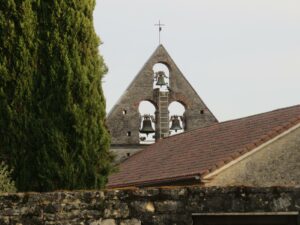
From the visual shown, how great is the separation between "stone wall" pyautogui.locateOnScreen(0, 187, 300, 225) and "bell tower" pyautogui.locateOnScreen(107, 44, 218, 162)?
24.6 m

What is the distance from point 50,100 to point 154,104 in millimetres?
19509

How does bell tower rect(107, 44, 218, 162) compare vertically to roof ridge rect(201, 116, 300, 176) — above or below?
above

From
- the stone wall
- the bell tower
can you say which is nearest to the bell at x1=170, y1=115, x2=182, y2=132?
the bell tower

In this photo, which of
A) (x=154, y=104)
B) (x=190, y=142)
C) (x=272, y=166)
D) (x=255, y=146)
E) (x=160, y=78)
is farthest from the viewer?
(x=160, y=78)

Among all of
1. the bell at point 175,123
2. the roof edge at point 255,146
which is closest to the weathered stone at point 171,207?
the roof edge at point 255,146

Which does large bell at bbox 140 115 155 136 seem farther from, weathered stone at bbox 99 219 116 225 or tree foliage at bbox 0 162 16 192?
weathered stone at bbox 99 219 116 225

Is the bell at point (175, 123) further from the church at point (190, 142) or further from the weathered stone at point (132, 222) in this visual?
the weathered stone at point (132, 222)

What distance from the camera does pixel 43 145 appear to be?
12.6m

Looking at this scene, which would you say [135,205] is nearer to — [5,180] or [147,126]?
[5,180]

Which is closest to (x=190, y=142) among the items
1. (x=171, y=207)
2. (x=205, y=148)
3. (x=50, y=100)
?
(x=205, y=148)

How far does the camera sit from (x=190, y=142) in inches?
1017

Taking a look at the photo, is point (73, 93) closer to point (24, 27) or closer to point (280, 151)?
point (24, 27)

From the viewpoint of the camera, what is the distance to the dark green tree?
12.6 m

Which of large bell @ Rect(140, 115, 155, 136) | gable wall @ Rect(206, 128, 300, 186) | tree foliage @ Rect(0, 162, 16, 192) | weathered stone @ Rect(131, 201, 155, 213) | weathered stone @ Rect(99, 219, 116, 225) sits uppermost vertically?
large bell @ Rect(140, 115, 155, 136)
